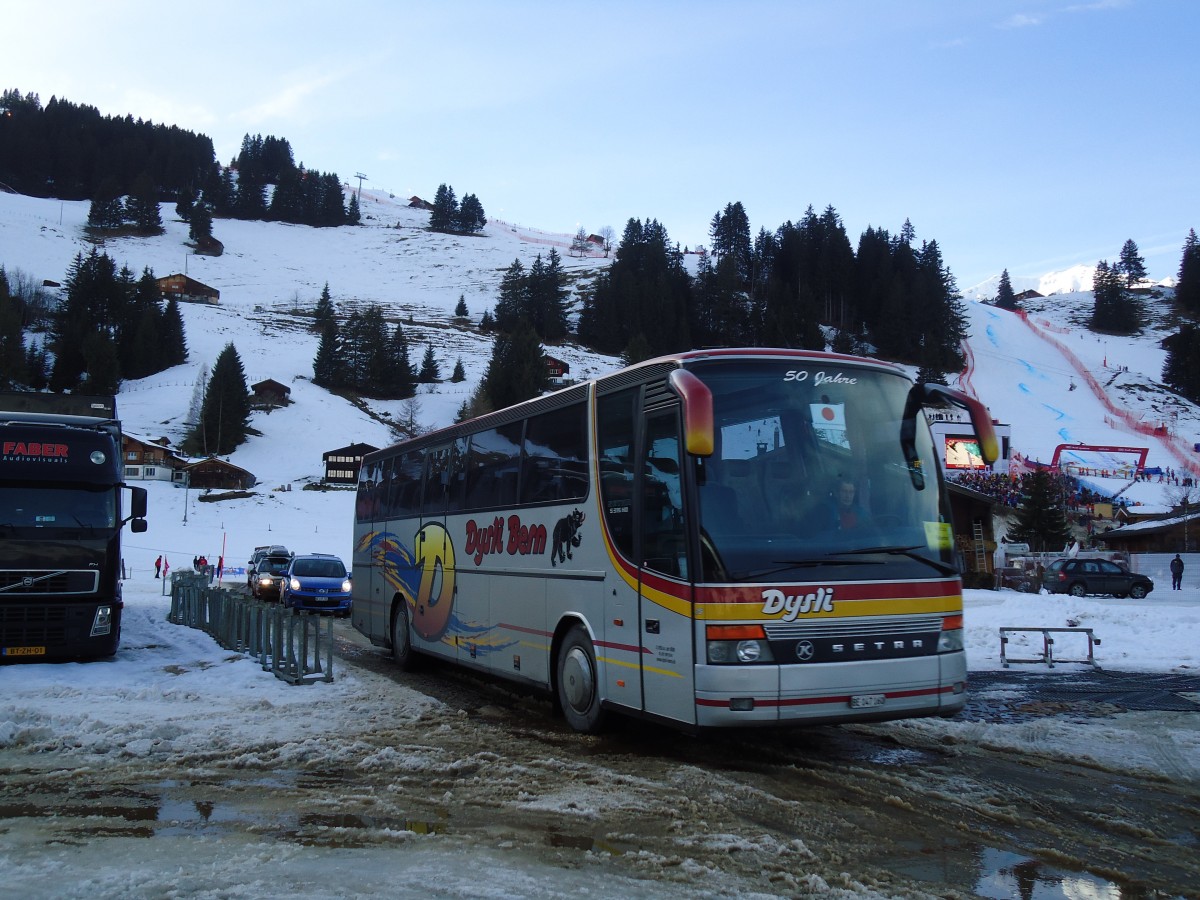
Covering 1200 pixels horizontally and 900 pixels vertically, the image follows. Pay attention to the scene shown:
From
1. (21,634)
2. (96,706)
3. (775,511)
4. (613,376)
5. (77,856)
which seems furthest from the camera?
(21,634)

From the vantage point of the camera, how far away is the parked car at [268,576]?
29.8 m

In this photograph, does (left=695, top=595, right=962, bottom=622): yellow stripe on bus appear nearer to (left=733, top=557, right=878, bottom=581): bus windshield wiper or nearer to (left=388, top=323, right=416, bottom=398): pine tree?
(left=733, top=557, right=878, bottom=581): bus windshield wiper

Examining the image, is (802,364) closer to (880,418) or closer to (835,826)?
(880,418)

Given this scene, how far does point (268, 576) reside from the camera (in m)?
30.5

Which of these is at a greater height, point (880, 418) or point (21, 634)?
point (880, 418)

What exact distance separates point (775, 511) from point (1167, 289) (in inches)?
8565

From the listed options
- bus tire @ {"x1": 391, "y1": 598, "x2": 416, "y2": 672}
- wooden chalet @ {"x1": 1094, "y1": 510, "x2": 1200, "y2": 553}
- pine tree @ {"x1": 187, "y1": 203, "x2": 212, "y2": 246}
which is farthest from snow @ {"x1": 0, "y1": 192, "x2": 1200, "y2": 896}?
wooden chalet @ {"x1": 1094, "y1": 510, "x2": 1200, "y2": 553}

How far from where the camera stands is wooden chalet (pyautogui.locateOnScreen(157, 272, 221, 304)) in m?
140

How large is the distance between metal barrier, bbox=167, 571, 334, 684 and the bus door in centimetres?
552

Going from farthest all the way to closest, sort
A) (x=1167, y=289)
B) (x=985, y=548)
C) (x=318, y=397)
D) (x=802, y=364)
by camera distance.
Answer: (x=1167, y=289) < (x=318, y=397) < (x=985, y=548) < (x=802, y=364)

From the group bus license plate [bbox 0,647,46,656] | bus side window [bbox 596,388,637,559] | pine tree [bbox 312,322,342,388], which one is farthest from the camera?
pine tree [bbox 312,322,342,388]

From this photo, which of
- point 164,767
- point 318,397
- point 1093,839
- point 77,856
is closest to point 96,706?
point 164,767

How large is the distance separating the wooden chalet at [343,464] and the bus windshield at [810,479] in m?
72.8

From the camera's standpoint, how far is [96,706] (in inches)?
376
